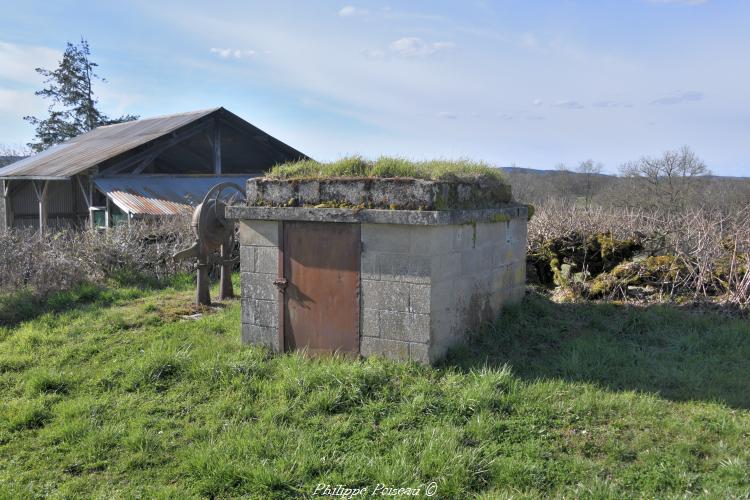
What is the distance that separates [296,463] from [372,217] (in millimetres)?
2613

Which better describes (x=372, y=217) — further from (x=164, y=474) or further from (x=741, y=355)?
(x=741, y=355)

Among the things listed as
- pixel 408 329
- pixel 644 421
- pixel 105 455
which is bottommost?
pixel 105 455

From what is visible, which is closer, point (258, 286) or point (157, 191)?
point (258, 286)

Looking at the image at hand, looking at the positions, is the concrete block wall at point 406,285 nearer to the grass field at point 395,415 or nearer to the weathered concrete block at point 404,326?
the weathered concrete block at point 404,326

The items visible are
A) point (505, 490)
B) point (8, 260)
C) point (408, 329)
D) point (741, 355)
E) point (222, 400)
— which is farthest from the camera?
point (8, 260)

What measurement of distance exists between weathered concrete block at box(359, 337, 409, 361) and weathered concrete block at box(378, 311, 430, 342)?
62 millimetres

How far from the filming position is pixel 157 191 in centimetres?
1655

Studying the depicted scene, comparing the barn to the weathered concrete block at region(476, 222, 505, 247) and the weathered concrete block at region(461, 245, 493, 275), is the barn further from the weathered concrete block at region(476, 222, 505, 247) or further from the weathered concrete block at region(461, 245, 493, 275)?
the weathered concrete block at region(461, 245, 493, 275)

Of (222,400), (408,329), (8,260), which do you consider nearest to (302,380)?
(222,400)

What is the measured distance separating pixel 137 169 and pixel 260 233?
39.7ft

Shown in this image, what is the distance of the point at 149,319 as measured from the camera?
8.18m

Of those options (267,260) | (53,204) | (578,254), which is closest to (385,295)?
(267,260)

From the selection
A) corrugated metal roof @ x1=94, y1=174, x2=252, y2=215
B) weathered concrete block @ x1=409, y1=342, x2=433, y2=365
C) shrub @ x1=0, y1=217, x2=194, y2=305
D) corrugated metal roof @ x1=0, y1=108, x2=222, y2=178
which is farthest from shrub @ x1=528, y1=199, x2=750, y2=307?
corrugated metal roof @ x1=0, y1=108, x2=222, y2=178

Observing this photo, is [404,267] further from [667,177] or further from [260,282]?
[667,177]
